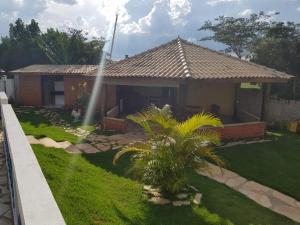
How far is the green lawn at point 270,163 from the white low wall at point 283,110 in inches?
240

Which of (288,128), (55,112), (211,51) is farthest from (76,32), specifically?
(288,128)

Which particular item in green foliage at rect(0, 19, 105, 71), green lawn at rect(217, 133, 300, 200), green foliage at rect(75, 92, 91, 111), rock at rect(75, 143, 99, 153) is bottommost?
green lawn at rect(217, 133, 300, 200)

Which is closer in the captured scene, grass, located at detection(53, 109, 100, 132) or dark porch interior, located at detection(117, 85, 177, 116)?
grass, located at detection(53, 109, 100, 132)

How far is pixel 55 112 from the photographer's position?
1927cm

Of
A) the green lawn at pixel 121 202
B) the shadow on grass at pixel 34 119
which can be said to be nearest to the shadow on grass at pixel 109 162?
the green lawn at pixel 121 202

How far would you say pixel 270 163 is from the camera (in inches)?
388

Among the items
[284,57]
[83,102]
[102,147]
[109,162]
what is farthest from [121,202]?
[284,57]

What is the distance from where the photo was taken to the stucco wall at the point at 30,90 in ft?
72.4

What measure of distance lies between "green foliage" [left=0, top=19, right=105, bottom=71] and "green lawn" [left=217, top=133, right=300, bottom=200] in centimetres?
2473

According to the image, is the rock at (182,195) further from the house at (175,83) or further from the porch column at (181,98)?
the porch column at (181,98)

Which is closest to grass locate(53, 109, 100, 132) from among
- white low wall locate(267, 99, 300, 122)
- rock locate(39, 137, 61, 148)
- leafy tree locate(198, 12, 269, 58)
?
rock locate(39, 137, 61, 148)

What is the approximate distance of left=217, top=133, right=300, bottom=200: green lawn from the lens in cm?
831

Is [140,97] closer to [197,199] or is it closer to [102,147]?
[102,147]

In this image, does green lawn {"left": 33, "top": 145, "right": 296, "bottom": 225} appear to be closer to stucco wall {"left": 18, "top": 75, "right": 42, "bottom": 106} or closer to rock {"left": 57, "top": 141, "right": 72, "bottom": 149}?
rock {"left": 57, "top": 141, "right": 72, "bottom": 149}
